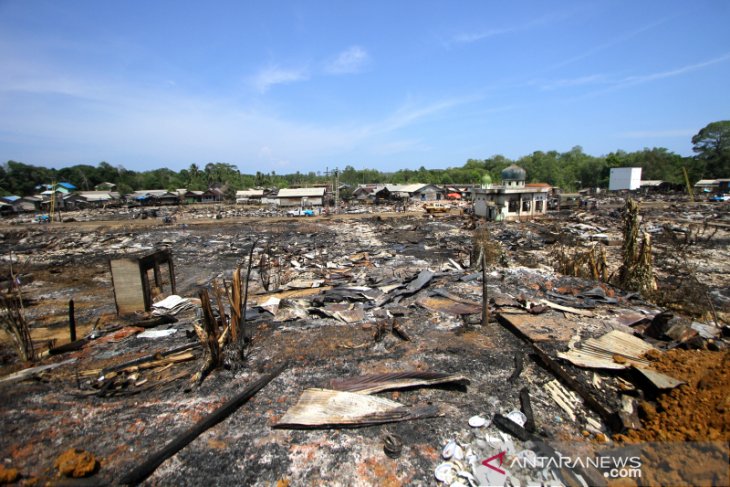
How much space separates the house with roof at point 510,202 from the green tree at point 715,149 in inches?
1928

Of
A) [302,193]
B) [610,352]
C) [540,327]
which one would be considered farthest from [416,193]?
[610,352]

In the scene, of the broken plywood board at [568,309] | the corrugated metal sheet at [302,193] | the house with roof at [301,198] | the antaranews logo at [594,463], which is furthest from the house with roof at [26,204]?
the antaranews logo at [594,463]

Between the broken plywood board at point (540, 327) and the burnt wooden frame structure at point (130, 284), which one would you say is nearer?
the broken plywood board at point (540, 327)

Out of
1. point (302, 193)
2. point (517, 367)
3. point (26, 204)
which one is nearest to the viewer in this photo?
point (517, 367)

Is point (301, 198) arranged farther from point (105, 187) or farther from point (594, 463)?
point (594, 463)

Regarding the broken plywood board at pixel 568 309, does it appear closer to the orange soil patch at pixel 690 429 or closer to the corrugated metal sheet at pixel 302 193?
the orange soil patch at pixel 690 429

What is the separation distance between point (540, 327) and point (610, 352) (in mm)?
1379

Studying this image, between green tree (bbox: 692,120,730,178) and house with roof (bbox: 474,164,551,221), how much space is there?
4897 centimetres

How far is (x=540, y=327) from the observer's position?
6.87m

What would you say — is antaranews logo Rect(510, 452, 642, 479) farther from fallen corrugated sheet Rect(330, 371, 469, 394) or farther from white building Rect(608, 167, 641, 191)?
white building Rect(608, 167, 641, 191)

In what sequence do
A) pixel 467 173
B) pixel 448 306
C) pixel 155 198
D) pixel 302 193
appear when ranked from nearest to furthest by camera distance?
pixel 448 306, pixel 302 193, pixel 155 198, pixel 467 173

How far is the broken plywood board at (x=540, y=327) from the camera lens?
6.46m

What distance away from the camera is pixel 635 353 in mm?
5523

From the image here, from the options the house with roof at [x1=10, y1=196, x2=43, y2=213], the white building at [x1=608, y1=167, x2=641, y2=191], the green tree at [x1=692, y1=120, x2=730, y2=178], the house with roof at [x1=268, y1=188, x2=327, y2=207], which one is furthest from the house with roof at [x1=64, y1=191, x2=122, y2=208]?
the green tree at [x1=692, y1=120, x2=730, y2=178]
